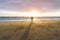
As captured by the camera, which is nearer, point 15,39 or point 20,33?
point 15,39

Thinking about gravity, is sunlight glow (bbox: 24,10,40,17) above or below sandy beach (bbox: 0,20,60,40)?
above

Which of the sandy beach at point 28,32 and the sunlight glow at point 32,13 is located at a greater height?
the sunlight glow at point 32,13

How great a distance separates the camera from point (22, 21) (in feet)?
9.32

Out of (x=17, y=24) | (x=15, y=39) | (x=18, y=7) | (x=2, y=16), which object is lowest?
(x=15, y=39)

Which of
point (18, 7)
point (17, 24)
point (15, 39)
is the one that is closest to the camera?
point (15, 39)

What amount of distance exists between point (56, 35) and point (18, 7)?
1230mm

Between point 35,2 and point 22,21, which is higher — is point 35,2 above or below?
above

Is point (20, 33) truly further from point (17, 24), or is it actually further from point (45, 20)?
point (45, 20)

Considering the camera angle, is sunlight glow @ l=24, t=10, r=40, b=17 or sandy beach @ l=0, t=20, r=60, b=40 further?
sunlight glow @ l=24, t=10, r=40, b=17

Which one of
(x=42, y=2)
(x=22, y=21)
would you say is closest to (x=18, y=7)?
(x=22, y=21)

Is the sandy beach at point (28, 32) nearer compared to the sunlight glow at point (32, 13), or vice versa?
the sandy beach at point (28, 32)

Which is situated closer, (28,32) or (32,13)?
(28,32)

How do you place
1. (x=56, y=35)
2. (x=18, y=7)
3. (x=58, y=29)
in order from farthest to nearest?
(x=18, y=7) → (x=58, y=29) → (x=56, y=35)

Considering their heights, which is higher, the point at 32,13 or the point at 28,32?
the point at 32,13
